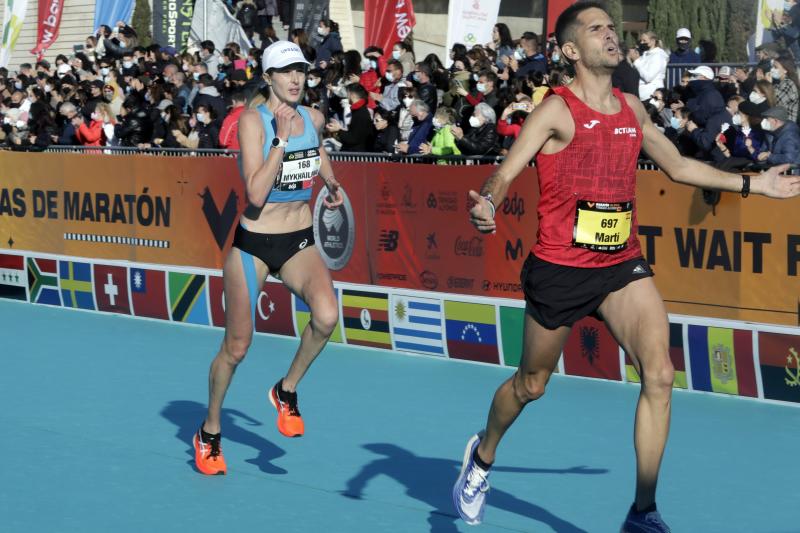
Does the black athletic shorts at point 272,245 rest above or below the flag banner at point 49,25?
below

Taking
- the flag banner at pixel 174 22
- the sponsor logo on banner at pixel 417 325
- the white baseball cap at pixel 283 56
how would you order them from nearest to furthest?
the white baseball cap at pixel 283 56 < the sponsor logo on banner at pixel 417 325 < the flag banner at pixel 174 22

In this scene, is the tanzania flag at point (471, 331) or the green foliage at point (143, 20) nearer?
the tanzania flag at point (471, 331)

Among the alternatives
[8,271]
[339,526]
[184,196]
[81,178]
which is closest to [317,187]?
[184,196]

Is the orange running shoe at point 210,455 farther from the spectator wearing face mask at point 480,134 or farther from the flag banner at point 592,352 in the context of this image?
the spectator wearing face mask at point 480,134

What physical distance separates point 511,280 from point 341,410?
8.91 feet

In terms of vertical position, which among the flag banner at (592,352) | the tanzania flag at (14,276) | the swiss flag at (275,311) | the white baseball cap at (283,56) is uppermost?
the white baseball cap at (283,56)

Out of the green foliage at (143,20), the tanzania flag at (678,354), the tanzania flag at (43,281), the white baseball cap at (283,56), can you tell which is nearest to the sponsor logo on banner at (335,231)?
the tanzania flag at (43,281)

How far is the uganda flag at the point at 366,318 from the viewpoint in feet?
41.3

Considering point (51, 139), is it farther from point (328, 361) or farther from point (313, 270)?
point (313, 270)

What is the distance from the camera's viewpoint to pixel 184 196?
15055 mm

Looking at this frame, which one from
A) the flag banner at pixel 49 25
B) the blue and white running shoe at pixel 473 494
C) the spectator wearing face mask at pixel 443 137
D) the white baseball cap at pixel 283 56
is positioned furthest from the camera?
the flag banner at pixel 49 25

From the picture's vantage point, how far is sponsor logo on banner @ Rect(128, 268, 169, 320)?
14.6 metres

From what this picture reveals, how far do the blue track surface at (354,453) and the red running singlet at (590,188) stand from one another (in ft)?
5.02

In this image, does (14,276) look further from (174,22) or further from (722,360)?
(174,22)
